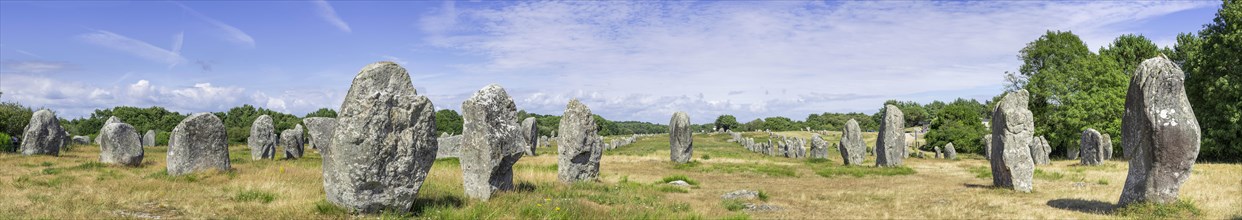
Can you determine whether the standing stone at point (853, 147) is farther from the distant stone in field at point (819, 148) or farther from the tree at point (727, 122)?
the tree at point (727, 122)

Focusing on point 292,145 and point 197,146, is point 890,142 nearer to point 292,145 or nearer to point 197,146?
point 197,146

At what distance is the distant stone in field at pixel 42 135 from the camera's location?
25.0m

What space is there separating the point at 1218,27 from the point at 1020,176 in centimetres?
2333

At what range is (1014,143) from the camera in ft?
49.9

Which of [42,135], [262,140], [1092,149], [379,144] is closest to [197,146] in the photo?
[262,140]

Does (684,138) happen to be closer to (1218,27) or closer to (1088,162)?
(1088,162)

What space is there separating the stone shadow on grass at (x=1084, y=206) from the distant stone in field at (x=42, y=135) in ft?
101

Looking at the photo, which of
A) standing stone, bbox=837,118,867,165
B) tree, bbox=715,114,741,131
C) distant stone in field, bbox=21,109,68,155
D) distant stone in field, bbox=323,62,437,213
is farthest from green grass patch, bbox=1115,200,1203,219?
tree, bbox=715,114,741,131

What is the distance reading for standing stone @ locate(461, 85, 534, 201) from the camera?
12109mm

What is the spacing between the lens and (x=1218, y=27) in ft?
99.3

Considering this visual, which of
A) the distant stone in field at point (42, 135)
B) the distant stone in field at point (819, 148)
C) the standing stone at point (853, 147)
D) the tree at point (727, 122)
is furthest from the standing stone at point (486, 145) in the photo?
the tree at point (727, 122)

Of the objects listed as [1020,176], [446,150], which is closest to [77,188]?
[446,150]

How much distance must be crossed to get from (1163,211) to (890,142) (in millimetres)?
15035

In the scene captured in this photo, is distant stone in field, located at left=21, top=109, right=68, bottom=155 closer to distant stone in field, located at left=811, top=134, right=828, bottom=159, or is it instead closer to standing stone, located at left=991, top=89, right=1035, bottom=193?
standing stone, located at left=991, top=89, right=1035, bottom=193
